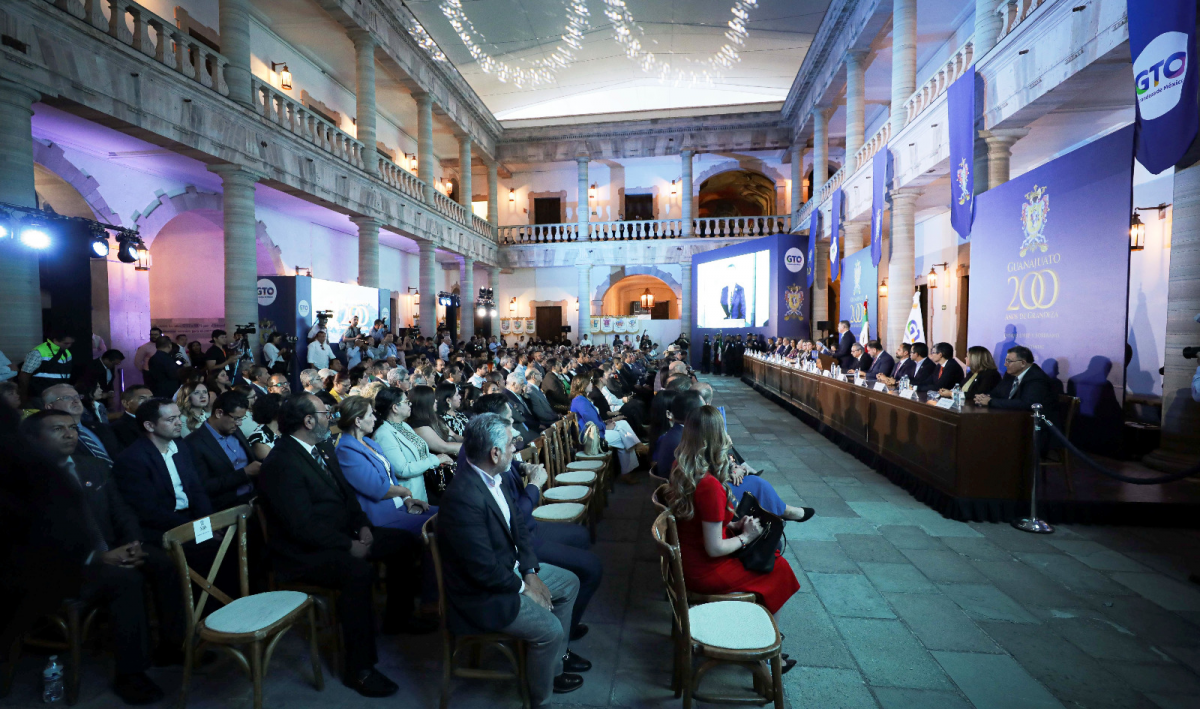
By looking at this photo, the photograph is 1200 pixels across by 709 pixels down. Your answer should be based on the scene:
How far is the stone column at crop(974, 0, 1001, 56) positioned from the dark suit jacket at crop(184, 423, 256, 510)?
9367 mm

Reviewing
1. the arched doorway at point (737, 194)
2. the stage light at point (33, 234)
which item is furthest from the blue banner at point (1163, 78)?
the arched doorway at point (737, 194)

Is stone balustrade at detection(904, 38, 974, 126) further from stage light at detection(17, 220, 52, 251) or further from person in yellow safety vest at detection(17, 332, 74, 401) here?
person in yellow safety vest at detection(17, 332, 74, 401)

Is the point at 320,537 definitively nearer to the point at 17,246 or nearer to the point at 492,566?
the point at 492,566

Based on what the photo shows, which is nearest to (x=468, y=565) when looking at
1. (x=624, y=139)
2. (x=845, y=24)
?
(x=845, y=24)

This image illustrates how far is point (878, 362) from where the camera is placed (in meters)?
8.70

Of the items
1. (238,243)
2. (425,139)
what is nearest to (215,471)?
(238,243)

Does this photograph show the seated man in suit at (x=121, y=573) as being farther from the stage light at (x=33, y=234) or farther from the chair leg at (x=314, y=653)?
the stage light at (x=33, y=234)

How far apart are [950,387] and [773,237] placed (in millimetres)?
10676

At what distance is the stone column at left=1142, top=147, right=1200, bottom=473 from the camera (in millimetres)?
4984

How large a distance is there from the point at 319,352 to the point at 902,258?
34.8ft

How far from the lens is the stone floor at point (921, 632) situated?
2.40 m

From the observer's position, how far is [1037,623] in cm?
292

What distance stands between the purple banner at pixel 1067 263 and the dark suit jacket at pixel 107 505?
7.77 metres

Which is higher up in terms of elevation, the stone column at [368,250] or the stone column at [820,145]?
the stone column at [820,145]
